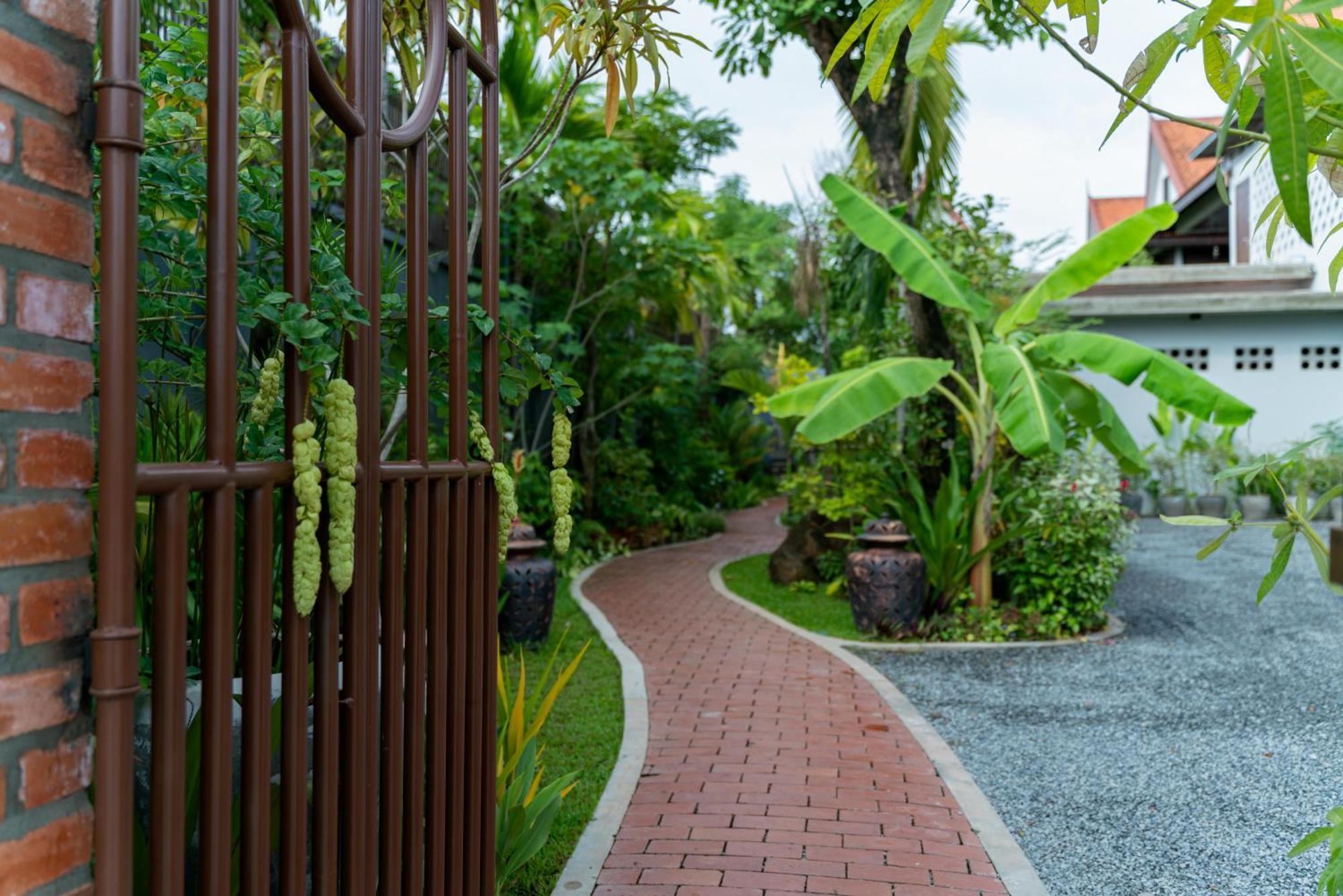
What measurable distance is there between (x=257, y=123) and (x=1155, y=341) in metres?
16.8

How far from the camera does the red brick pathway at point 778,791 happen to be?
367cm

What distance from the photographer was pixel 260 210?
2.50 metres

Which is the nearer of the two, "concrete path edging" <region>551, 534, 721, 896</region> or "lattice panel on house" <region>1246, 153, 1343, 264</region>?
"concrete path edging" <region>551, 534, 721, 896</region>

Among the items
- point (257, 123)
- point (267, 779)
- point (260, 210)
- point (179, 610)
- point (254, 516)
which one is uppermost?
point (257, 123)

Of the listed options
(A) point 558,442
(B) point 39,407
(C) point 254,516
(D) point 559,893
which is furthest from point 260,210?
(D) point 559,893

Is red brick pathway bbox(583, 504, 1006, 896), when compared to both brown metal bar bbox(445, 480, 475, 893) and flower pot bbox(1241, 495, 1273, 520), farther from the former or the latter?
flower pot bbox(1241, 495, 1273, 520)

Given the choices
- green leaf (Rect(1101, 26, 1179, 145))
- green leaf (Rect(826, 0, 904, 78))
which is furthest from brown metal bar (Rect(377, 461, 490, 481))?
green leaf (Rect(1101, 26, 1179, 145))

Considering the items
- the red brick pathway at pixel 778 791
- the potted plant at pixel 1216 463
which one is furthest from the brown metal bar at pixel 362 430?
the potted plant at pixel 1216 463

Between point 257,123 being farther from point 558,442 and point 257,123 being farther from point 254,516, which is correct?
point 254,516

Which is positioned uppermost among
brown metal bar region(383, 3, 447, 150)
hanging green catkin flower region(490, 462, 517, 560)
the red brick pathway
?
brown metal bar region(383, 3, 447, 150)

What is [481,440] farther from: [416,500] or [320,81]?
[320,81]

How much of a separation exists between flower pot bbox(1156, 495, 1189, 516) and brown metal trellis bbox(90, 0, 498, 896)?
1576 cm

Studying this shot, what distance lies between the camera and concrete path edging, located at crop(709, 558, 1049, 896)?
146 inches

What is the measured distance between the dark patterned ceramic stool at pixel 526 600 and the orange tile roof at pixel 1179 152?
73.6 feet
